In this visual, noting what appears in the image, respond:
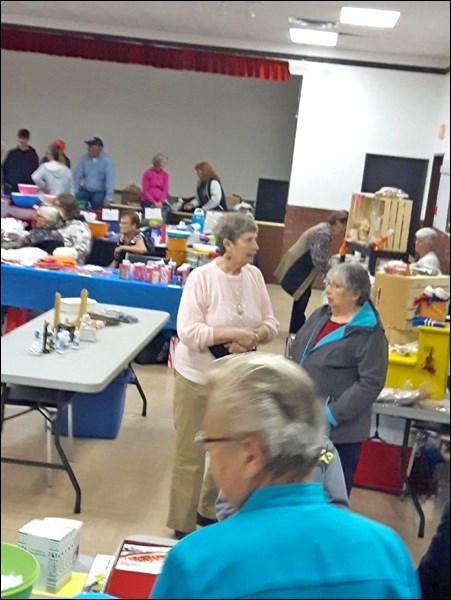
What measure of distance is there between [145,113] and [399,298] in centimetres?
86

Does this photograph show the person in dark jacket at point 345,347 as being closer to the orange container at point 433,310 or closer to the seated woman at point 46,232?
the orange container at point 433,310

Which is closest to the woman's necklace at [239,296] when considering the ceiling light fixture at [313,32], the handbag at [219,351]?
the handbag at [219,351]

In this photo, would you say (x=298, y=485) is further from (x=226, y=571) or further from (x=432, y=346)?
(x=432, y=346)

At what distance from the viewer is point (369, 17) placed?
4.00 feet

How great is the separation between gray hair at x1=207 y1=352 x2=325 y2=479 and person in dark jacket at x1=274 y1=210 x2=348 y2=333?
1.08 meters

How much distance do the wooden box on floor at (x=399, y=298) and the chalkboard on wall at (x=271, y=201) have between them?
32cm

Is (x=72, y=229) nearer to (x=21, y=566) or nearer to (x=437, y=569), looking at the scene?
(x=21, y=566)

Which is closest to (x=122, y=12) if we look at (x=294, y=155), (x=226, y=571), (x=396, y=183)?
(x=396, y=183)

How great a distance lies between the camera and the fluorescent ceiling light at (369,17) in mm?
1180

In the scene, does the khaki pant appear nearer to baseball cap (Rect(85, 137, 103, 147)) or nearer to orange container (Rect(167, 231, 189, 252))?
orange container (Rect(167, 231, 189, 252))

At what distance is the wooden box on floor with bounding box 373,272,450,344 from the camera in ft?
6.38

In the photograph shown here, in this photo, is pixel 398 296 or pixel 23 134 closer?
pixel 23 134

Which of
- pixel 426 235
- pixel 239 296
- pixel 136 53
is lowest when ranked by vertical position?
pixel 239 296

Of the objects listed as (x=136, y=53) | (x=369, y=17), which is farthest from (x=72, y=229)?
(x=369, y=17)
